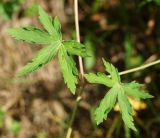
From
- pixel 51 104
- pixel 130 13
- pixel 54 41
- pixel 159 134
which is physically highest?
pixel 130 13

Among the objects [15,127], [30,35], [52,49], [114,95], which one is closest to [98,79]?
[114,95]

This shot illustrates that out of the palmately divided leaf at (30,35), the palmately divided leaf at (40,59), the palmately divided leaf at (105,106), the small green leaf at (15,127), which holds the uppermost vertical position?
the palmately divided leaf at (30,35)

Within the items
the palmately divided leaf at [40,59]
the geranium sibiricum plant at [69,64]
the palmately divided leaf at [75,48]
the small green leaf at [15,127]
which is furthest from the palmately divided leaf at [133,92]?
the small green leaf at [15,127]

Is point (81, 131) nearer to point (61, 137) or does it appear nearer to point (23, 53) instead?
point (61, 137)

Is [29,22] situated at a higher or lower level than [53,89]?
higher

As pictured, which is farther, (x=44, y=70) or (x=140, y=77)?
(x=44, y=70)

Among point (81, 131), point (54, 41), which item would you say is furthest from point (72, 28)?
point (54, 41)

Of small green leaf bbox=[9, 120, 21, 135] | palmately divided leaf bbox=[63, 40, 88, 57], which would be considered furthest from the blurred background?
palmately divided leaf bbox=[63, 40, 88, 57]

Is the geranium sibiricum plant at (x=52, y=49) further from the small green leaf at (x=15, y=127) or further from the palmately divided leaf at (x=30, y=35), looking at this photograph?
the small green leaf at (x=15, y=127)
